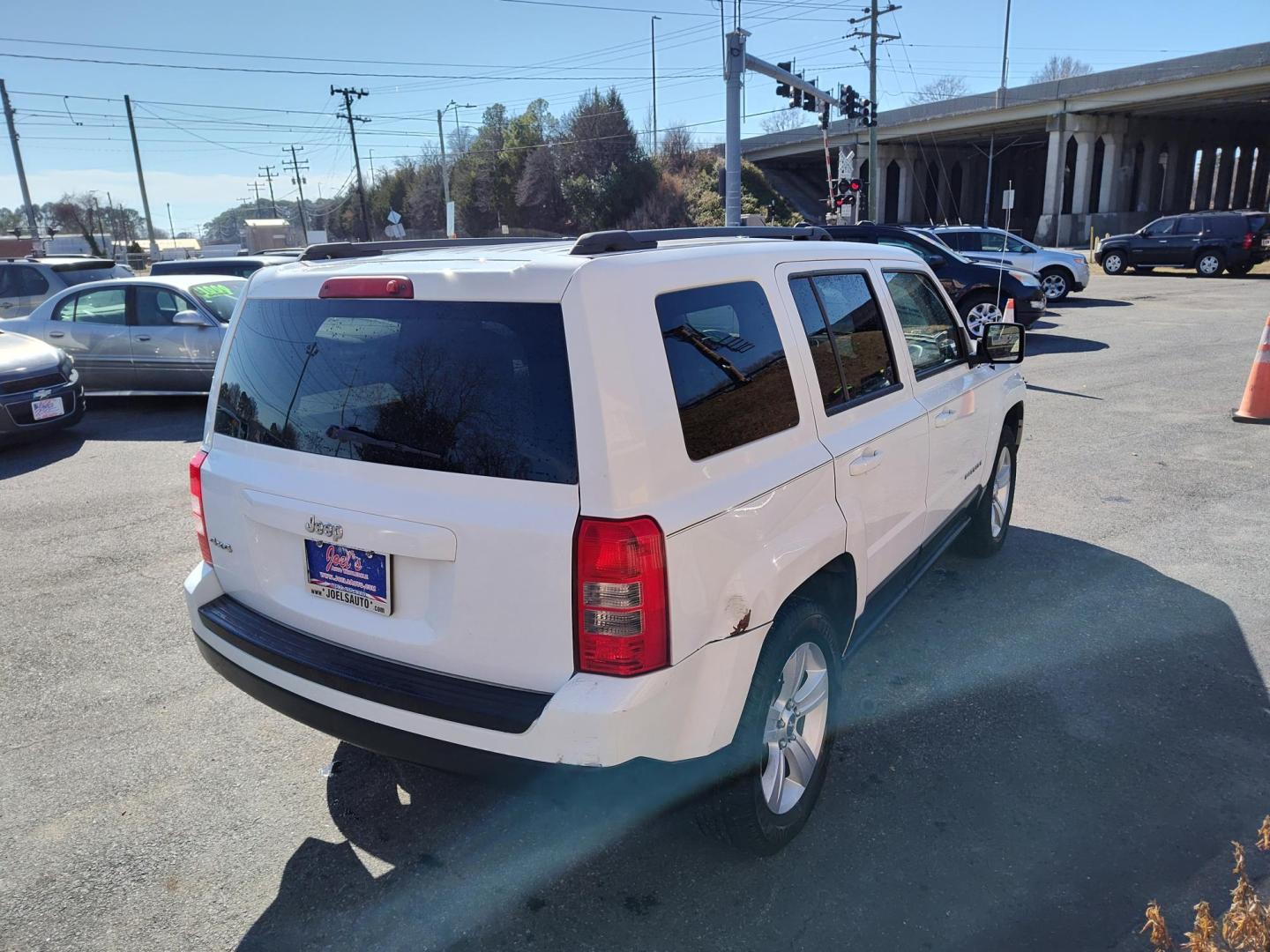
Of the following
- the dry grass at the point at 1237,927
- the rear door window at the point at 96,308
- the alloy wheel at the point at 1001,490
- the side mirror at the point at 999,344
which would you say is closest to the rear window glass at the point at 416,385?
the dry grass at the point at 1237,927

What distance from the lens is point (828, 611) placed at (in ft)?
10.2

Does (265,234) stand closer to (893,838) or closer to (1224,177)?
(893,838)

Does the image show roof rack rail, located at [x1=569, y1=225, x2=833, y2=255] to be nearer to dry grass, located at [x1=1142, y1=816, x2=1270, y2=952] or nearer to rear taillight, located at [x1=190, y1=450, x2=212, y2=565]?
rear taillight, located at [x1=190, y1=450, x2=212, y2=565]

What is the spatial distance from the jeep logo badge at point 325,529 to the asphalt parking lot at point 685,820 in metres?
0.81

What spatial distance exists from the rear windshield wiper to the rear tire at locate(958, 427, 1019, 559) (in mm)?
3609

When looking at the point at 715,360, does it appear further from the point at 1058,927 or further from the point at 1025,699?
the point at 1025,699

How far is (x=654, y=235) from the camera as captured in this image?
3.28 m

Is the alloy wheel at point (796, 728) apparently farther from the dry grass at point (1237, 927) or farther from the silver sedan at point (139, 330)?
the silver sedan at point (139, 330)

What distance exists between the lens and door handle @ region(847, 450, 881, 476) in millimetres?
3068

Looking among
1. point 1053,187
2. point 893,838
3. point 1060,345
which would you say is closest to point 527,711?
point 893,838

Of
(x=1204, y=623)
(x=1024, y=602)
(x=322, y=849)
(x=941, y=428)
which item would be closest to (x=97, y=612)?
(x=322, y=849)

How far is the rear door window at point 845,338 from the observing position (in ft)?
10.0

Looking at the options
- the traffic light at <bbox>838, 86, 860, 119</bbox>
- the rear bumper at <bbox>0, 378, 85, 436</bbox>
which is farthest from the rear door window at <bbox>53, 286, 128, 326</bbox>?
the traffic light at <bbox>838, 86, 860, 119</bbox>

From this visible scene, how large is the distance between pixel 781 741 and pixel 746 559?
76cm
